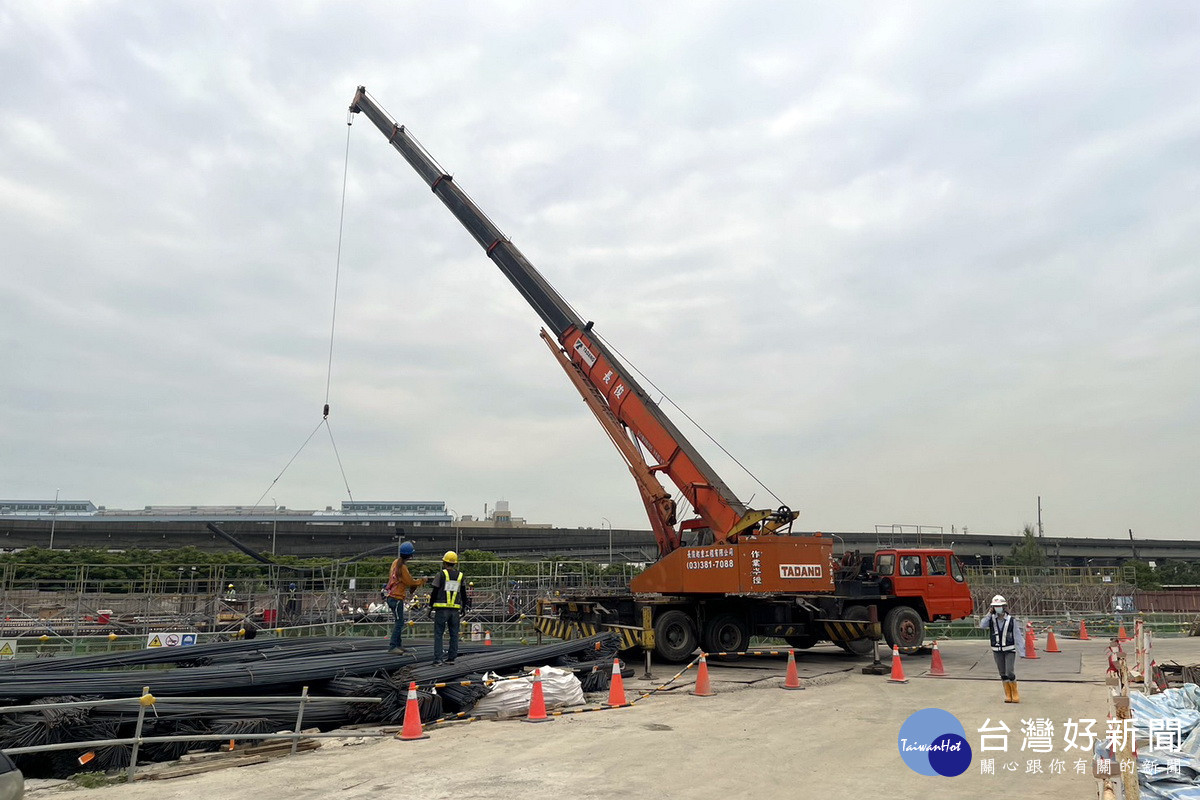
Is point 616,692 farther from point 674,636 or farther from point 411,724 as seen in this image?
point 674,636

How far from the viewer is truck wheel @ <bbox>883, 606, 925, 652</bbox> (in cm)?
1845

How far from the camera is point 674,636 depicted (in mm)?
16891

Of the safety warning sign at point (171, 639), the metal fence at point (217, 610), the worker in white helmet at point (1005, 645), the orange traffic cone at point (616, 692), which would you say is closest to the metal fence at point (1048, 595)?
the metal fence at point (217, 610)

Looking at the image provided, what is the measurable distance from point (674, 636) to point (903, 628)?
577 cm

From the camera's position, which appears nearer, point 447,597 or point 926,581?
point 447,597

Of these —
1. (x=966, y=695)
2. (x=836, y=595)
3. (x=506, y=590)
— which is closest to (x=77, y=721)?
(x=966, y=695)

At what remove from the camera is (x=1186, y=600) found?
37562 mm

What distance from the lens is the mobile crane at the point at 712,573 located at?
16562 millimetres

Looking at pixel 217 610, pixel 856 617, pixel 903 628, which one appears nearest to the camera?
pixel 856 617

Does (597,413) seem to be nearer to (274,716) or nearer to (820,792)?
(274,716)

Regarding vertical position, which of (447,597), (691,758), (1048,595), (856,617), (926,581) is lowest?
(1048,595)

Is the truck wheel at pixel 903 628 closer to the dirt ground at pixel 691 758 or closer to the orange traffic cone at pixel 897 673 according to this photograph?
the orange traffic cone at pixel 897 673

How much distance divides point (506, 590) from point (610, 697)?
15699mm

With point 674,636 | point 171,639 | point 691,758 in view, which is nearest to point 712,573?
point 674,636
